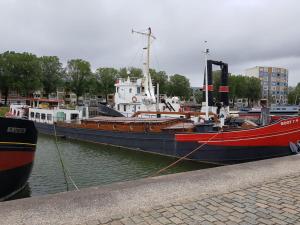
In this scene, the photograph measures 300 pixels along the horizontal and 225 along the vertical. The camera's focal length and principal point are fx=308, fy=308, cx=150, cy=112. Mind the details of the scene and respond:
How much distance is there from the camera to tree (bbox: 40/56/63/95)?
70.5 metres

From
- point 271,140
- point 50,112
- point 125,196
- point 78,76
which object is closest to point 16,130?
point 125,196

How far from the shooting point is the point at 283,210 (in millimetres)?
4945

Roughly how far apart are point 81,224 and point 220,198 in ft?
8.18

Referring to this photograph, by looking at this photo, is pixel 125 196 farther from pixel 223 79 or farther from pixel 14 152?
pixel 223 79

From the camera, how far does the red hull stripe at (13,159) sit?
7789mm

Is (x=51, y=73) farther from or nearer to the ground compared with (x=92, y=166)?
farther from the ground

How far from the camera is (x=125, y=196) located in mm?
5402

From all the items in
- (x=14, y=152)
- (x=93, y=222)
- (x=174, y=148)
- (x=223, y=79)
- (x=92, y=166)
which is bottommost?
(x=92, y=166)

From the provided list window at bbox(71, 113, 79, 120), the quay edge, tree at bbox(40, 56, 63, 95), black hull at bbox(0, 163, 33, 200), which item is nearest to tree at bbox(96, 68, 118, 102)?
tree at bbox(40, 56, 63, 95)

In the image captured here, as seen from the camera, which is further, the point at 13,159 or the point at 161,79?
the point at 161,79

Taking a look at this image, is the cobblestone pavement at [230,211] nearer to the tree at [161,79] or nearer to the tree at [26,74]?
the tree at [26,74]

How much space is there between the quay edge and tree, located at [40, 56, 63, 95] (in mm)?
68197

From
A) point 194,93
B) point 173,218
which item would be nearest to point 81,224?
point 173,218

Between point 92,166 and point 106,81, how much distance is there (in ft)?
200
